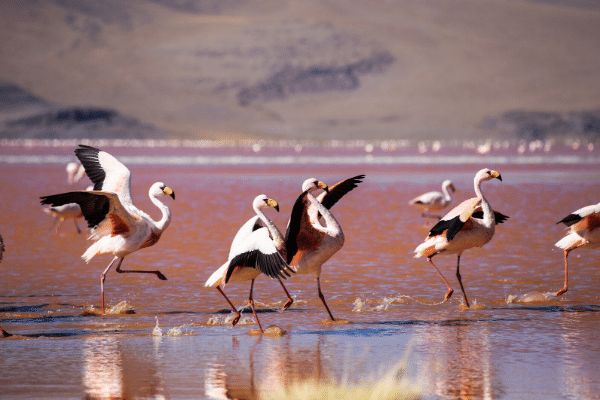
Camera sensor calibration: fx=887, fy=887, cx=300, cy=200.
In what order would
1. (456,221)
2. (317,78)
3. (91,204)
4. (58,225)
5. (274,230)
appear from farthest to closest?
(317,78) < (58,225) < (456,221) < (91,204) < (274,230)

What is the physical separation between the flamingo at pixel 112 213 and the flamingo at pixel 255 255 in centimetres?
157

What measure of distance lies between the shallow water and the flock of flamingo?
16.6 inches

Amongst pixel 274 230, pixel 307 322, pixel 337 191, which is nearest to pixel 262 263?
pixel 274 230

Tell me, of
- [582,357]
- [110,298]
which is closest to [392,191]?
[110,298]

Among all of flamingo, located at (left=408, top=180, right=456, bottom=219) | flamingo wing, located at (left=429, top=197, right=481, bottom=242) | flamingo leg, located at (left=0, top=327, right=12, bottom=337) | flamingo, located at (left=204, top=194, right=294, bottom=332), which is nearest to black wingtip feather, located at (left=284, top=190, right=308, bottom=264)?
flamingo, located at (left=204, top=194, right=294, bottom=332)

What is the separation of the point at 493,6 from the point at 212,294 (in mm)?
160343

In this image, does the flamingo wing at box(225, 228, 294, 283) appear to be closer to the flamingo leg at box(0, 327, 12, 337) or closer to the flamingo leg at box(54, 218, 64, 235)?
the flamingo leg at box(0, 327, 12, 337)

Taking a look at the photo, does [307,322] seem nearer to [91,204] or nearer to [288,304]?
[288,304]

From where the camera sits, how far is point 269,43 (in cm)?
14988

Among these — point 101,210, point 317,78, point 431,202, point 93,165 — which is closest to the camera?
point 101,210

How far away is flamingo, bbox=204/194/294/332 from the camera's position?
7.89 meters

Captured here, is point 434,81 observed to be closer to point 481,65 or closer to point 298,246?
point 481,65

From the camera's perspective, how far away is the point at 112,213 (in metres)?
9.59

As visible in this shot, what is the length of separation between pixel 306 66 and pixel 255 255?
140m
